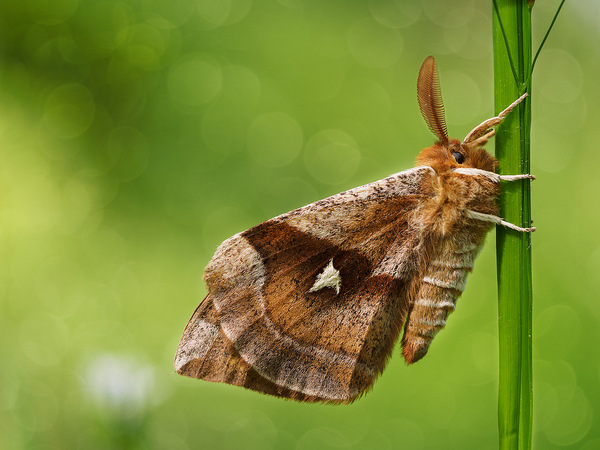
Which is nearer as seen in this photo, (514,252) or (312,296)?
(514,252)

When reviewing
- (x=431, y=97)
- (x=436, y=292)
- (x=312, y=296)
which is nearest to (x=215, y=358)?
(x=312, y=296)

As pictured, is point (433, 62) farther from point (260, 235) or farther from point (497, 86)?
point (260, 235)

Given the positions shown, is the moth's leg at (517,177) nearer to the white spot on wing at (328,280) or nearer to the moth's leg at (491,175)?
the moth's leg at (491,175)

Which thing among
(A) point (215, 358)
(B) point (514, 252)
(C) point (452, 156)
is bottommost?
(A) point (215, 358)

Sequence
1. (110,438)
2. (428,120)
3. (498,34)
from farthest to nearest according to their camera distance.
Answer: (110,438) → (428,120) → (498,34)

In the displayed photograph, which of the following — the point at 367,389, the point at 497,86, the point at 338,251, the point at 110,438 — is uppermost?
the point at 497,86

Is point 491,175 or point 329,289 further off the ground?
point 491,175

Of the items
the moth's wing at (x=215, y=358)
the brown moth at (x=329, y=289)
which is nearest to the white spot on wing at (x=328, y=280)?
the brown moth at (x=329, y=289)

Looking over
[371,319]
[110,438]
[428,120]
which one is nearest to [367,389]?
[371,319]

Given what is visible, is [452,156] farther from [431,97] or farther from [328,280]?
[328,280]
